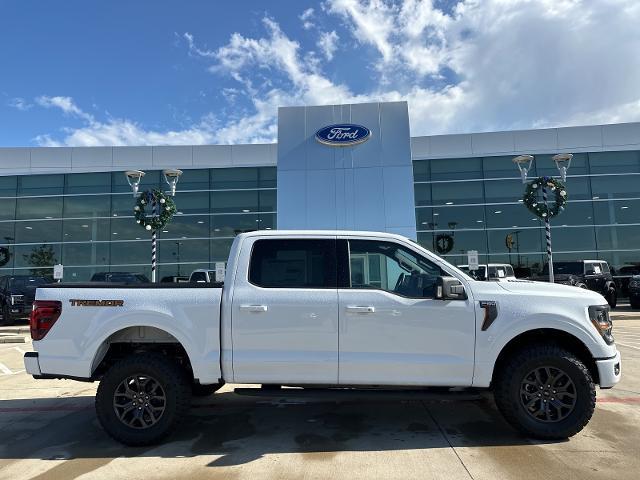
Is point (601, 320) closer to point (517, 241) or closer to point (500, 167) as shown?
point (517, 241)

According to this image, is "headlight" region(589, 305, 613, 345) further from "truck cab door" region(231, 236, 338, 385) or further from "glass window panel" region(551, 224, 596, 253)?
"glass window panel" region(551, 224, 596, 253)

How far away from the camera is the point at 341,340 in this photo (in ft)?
14.9

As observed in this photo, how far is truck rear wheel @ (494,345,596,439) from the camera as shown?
447 cm

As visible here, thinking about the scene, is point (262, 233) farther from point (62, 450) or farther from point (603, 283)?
point (603, 283)

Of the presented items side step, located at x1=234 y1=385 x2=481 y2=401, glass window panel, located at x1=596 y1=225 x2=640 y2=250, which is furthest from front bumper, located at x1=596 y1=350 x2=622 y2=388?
glass window panel, located at x1=596 y1=225 x2=640 y2=250

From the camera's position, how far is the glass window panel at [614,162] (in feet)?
82.0

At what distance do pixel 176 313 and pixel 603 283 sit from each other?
20.4 meters

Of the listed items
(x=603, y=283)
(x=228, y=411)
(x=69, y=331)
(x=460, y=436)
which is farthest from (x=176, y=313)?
(x=603, y=283)

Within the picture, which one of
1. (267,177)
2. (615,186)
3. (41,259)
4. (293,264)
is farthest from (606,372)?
(41,259)

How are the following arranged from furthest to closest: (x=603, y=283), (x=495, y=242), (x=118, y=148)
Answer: (x=118, y=148), (x=495, y=242), (x=603, y=283)

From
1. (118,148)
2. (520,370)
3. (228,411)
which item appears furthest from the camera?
(118,148)

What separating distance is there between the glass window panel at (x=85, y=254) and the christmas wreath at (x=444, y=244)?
18.0 m

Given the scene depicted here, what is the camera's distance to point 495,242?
80.8 ft

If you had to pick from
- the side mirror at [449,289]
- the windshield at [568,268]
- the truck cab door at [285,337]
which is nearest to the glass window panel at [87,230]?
the windshield at [568,268]
